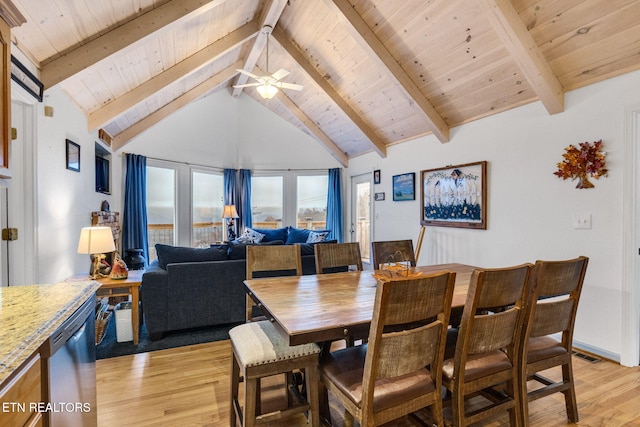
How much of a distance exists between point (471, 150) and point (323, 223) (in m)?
3.75

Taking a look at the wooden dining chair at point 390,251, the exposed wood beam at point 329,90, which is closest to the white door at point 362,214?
the exposed wood beam at point 329,90

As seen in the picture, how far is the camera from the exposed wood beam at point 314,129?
5754 millimetres

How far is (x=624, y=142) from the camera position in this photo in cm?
253

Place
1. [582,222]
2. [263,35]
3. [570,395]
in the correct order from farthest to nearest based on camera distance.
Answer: [263,35] → [582,222] → [570,395]

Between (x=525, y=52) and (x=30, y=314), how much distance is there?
3.60 m

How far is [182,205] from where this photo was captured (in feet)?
20.0

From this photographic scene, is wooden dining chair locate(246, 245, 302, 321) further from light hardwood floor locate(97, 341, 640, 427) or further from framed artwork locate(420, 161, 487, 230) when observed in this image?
framed artwork locate(420, 161, 487, 230)

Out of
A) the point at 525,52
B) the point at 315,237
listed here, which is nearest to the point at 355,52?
the point at 525,52

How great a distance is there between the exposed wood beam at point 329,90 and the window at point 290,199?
6.06 feet

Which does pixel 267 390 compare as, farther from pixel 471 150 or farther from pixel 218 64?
pixel 218 64

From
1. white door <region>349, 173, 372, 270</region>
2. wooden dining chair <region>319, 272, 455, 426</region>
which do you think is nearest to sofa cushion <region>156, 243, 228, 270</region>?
wooden dining chair <region>319, 272, 455, 426</region>

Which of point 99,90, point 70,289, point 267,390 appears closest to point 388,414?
point 267,390

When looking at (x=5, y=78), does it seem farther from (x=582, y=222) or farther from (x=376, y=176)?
(x=376, y=176)

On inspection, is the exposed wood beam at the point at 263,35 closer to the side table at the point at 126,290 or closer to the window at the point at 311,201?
the window at the point at 311,201
